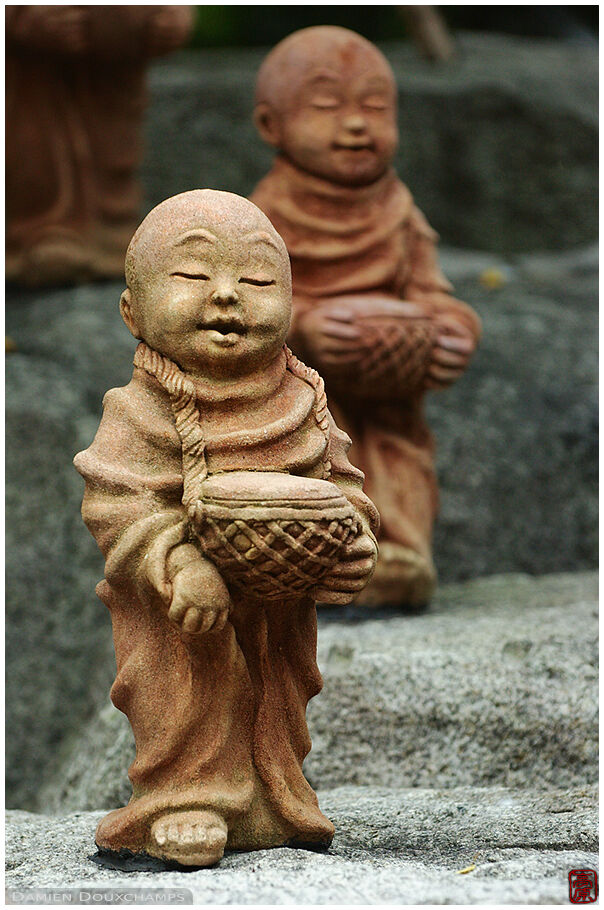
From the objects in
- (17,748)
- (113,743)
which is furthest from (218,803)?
(17,748)

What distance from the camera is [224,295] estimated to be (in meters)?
3.59

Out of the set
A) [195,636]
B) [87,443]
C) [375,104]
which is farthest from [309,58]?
[195,636]

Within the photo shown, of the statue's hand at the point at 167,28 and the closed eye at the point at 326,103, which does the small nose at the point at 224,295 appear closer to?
the closed eye at the point at 326,103

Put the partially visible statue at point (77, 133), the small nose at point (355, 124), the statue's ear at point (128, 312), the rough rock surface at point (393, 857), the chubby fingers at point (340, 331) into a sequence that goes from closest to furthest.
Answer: the rough rock surface at point (393, 857) → the statue's ear at point (128, 312) → the chubby fingers at point (340, 331) → the small nose at point (355, 124) → the partially visible statue at point (77, 133)

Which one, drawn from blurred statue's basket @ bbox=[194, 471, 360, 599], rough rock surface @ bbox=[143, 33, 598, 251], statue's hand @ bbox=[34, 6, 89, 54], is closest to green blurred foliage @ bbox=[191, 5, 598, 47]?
rough rock surface @ bbox=[143, 33, 598, 251]

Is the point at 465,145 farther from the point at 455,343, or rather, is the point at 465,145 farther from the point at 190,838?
the point at 190,838

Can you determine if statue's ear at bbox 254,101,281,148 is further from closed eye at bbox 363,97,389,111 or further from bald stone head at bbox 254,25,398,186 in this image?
closed eye at bbox 363,97,389,111

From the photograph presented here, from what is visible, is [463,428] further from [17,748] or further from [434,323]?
[17,748]

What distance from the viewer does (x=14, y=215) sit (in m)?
8.41

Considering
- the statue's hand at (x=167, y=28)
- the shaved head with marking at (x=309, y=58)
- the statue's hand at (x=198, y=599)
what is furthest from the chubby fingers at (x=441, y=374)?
the statue's hand at (x=167, y=28)

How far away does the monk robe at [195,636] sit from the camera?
3592mm

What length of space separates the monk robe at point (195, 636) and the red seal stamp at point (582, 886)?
655mm

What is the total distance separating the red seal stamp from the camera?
333cm

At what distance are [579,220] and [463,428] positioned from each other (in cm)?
381
